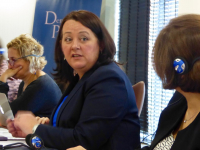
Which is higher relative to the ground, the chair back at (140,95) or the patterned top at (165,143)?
the chair back at (140,95)

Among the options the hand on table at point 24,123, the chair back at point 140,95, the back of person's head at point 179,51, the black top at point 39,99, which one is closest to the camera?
the back of person's head at point 179,51

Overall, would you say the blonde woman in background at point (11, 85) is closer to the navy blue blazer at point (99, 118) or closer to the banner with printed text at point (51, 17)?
the banner with printed text at point (51, 17)

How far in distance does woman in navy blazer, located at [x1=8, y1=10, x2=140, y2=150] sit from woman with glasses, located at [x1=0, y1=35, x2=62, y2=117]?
28.6 inches

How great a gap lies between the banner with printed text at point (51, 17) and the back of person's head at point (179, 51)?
107 inches

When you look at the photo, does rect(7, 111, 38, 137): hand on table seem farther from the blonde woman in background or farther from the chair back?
the blonde woman in background

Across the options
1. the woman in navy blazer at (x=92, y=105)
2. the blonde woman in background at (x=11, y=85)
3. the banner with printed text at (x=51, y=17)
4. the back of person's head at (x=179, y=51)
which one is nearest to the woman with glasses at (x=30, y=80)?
the blonde woman in background at (x=11, y=85)

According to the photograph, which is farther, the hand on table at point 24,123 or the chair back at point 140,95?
the chair back at point 140,95

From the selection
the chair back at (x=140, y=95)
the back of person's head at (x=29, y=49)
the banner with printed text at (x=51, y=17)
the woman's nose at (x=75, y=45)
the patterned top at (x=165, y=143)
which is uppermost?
the banner with printed text at (x=51, y=17)

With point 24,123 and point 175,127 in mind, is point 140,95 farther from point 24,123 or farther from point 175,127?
point 24,123

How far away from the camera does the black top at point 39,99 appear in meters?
2.22

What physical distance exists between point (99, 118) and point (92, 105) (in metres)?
0.08

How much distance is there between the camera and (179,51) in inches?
36.5

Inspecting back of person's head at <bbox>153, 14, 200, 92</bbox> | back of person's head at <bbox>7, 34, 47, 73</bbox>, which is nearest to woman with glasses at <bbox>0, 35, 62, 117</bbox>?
back of person's head at <bbox>7, 34, 47, 73</bbox>

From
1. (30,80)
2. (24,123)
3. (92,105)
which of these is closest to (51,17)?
(30,80)
